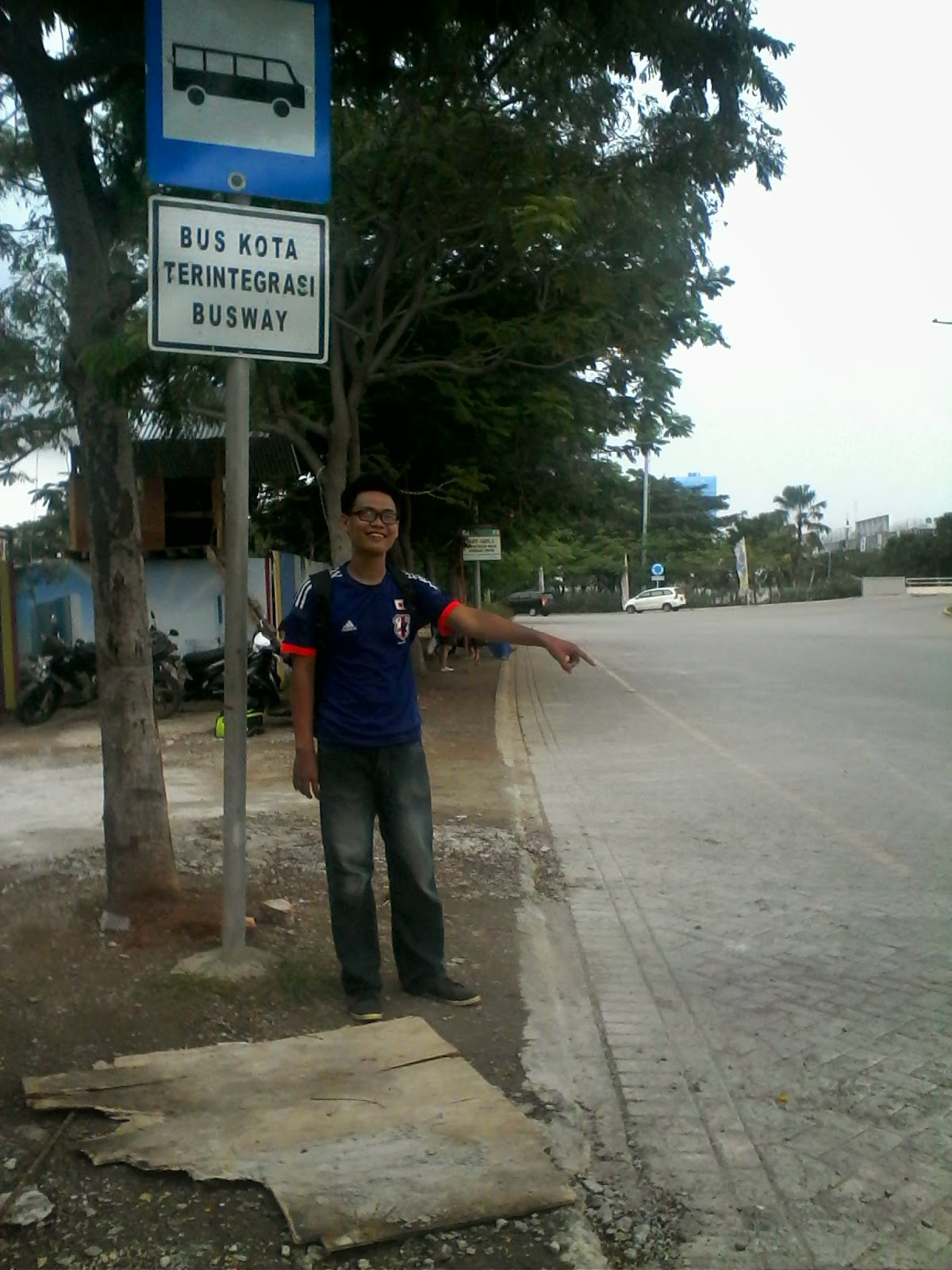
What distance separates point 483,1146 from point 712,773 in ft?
26.0

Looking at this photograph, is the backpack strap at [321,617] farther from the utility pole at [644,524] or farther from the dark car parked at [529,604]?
the utility pole at [644,524]

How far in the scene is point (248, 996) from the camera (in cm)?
478

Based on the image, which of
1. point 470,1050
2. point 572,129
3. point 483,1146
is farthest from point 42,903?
point 572,129

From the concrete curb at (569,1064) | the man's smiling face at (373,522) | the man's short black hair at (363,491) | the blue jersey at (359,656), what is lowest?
the concrete curb at (569,1064)

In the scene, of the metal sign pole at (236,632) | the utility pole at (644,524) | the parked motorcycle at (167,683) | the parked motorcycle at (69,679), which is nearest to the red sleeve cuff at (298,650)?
the metal sign pole at (236,632)

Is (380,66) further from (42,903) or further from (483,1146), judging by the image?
(483,1146)

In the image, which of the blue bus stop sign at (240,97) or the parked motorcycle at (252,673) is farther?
the parked motorcycle at (252,673)

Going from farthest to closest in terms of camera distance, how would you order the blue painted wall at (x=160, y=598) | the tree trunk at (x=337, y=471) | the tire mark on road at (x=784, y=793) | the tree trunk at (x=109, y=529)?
1. the blue painted wall at (x=160, y=598)
2. the tree trunk at (x=337, y=471)
3. the tire mark on road at (x=784, y=793)
4. the tree trunk at (x=109, y=529)

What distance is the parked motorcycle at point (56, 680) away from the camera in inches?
582

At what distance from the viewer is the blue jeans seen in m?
4.78

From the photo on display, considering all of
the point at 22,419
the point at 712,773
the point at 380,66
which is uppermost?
the point at 380,66

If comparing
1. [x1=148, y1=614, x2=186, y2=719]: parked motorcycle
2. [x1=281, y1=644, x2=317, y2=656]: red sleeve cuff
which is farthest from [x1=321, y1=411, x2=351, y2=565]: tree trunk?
[x1=281, y1=644, x2=317, y2=656]: red sleeve cuff

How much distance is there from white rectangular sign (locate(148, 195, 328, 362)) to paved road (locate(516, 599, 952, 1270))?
2.80 m

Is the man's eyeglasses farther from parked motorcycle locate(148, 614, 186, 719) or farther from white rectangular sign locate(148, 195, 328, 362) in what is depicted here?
parked motorcycle locate(148, 614, 186, 719)
